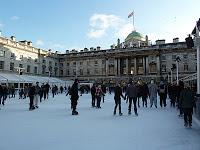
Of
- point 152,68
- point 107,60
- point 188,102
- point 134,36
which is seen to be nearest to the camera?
point 188,102

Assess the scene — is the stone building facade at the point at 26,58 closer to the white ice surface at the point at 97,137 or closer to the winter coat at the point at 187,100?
the white ice surface at the point at 97,137

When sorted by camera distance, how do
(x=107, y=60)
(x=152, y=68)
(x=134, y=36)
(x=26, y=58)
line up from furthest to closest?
(x=134, y=36) → (x=107, y=60) → (x=152, y=68) → (x=26, y=58)

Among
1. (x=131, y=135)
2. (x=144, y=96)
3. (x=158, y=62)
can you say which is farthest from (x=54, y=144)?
(x=158, y=62)

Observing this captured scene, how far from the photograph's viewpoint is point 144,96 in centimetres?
1917

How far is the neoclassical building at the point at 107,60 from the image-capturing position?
59.3 meters

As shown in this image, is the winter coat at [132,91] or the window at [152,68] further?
the window at [152,68]

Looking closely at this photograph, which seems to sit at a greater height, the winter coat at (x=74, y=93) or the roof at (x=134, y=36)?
the roof at (x=134, y=36)

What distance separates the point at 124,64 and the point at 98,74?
817 centimetres

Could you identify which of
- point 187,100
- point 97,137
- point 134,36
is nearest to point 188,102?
point 187,100

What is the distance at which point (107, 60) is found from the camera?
2879 inches

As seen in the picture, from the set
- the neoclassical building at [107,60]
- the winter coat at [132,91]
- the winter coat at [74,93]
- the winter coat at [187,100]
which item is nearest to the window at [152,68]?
the neoclassical building at [107,60]

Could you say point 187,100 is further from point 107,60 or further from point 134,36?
point 134,36

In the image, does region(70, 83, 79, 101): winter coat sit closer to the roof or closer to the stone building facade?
the stone building facade

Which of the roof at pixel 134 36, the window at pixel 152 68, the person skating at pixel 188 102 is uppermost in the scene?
the roof at pixel 134 36
